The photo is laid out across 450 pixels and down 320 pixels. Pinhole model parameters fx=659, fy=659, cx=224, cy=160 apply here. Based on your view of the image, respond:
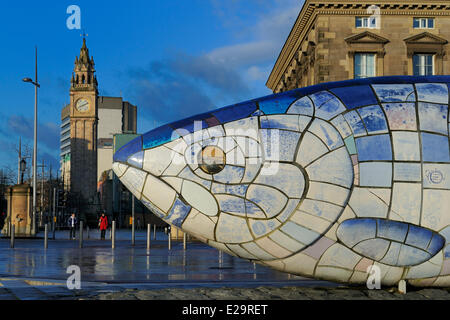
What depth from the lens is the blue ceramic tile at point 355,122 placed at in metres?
7.83

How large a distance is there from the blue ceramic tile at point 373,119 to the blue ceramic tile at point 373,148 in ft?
0.41

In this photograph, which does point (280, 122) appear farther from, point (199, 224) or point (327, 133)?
point (199, 224)

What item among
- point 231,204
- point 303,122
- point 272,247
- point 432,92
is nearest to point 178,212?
point 231,204

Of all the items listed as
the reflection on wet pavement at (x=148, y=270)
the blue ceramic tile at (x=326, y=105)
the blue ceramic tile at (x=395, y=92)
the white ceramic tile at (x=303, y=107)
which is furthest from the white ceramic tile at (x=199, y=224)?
the reflection on wet pavement at (x=148, y=270)

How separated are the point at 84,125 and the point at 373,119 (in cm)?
14240

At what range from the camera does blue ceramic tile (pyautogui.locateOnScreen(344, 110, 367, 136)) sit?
783cm

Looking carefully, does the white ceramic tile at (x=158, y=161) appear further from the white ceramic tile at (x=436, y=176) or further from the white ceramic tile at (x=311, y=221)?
the white ceramic tile at (x=436, y=176)

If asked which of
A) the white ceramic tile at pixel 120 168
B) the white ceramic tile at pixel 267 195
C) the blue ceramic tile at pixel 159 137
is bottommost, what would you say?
the white ceramic tile at pixel 267 195

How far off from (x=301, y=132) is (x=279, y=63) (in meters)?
49.6

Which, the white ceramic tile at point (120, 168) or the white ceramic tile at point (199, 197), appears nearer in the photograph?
the white ceramic tile at point (199, 197)

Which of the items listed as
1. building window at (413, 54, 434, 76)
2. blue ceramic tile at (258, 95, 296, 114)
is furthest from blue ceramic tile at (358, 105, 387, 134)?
building window at (413, 54, 434, 76)

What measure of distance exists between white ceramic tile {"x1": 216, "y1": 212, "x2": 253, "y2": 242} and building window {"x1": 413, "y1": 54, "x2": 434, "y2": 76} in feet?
117

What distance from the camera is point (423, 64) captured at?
40906 mm
